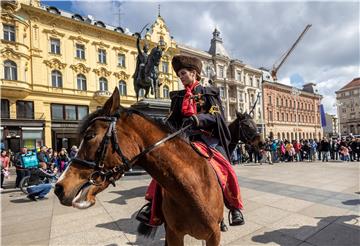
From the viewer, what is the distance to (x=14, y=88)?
23.7 meters

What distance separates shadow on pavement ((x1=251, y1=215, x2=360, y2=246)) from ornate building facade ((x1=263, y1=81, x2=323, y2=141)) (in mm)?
49215

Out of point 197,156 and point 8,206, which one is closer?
point 197,156

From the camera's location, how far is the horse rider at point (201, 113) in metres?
2.57

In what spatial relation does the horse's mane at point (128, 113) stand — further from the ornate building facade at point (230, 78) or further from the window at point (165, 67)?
the ornate building facade at point (230, 78)

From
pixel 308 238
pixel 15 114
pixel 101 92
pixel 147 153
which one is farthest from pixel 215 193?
pixel 101 92

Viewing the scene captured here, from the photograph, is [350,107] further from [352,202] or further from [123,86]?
[352,202]

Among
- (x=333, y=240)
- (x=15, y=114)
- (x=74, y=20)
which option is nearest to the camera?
(x=333, y=240)

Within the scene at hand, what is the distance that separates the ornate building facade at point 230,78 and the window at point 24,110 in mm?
26028

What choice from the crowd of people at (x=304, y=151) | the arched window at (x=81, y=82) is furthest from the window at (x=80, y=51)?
the crowd of people at (x=304, y=151)

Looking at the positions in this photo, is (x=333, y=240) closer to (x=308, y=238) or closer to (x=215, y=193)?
(x=308, y=238)

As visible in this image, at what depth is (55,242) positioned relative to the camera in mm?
4035

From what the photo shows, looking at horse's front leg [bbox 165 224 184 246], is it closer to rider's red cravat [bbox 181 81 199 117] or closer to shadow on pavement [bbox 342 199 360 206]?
rider's red cravat [bbox 181 81 199 117]

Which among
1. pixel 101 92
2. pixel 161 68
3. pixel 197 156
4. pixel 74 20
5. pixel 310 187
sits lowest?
pixel 310 187

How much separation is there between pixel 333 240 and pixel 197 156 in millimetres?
3304
